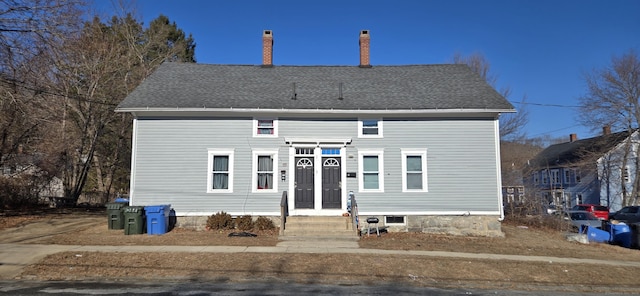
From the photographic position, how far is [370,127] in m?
16.2

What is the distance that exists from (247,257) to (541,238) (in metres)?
11.3

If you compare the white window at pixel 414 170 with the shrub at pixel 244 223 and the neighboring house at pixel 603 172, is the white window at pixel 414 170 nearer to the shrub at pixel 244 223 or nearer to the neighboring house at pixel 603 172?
the shrub at pixel 244 223

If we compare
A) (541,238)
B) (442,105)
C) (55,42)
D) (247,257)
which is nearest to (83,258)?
(247,257)

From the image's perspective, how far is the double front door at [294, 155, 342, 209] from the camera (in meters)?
15.7

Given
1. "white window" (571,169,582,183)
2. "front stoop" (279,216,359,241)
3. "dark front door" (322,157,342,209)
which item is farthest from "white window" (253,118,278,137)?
"white window" (571,169,582,183)

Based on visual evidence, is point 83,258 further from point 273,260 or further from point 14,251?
point 273,260

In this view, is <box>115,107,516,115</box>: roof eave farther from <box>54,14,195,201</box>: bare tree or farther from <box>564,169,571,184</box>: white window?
<box>564,169,571,184</box>: white window

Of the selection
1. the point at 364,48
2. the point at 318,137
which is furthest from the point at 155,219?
the point at 364,48

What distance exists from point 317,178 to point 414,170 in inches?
145

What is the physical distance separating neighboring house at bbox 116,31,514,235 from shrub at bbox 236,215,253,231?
0.36m

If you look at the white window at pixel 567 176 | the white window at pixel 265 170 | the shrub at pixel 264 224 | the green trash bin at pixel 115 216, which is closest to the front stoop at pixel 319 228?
the shrub at pixel 264 224

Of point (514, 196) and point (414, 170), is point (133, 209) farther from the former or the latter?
point (514, 196)

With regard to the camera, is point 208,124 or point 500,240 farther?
point 208,124

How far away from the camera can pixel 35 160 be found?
22531mm
